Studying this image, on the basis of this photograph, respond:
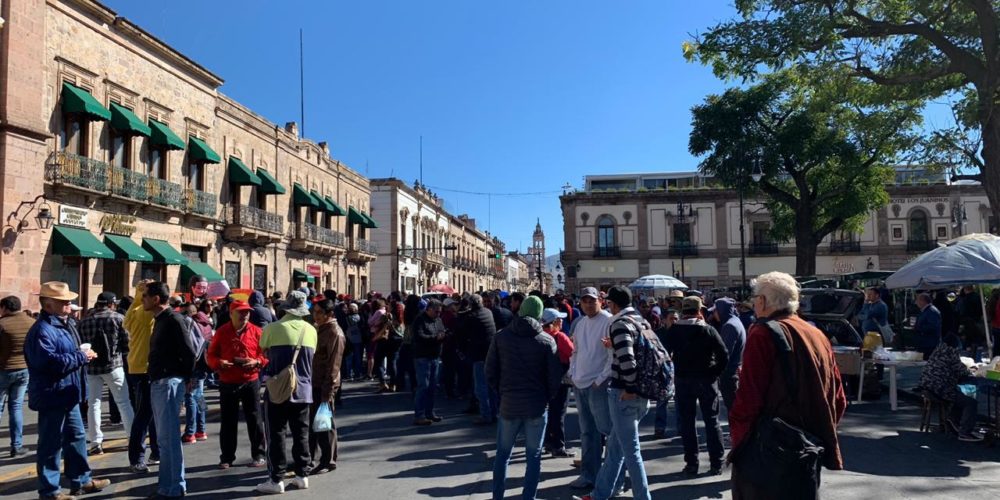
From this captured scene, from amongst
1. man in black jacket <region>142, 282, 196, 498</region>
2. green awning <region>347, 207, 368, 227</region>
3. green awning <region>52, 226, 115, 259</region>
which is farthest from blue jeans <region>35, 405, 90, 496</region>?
green awning <region>347, 207, 368, 227</region>

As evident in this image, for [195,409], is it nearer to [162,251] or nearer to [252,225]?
[162,251]

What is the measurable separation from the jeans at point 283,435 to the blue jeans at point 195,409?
1949 mm

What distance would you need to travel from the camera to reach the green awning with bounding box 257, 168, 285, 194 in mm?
25891

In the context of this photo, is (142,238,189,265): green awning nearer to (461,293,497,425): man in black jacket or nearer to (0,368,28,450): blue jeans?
(0,368,28,450): blue jeans

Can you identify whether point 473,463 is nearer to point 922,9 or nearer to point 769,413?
point 769,413

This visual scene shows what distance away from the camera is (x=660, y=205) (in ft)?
165

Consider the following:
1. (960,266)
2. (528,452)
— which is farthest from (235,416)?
(960,266)

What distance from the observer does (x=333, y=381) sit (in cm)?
641

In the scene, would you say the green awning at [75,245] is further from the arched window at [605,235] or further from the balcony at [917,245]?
the balcony at [917,245]

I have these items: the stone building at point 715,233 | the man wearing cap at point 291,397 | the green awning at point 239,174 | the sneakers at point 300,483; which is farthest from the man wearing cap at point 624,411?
the stone building at point 715,233

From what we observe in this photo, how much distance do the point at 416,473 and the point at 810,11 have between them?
33.4 ft

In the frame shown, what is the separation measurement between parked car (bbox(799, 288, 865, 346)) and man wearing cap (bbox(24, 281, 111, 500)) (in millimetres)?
10500

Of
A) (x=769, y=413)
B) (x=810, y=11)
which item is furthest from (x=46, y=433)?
(x=810, y=11)

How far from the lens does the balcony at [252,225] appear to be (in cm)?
2417
